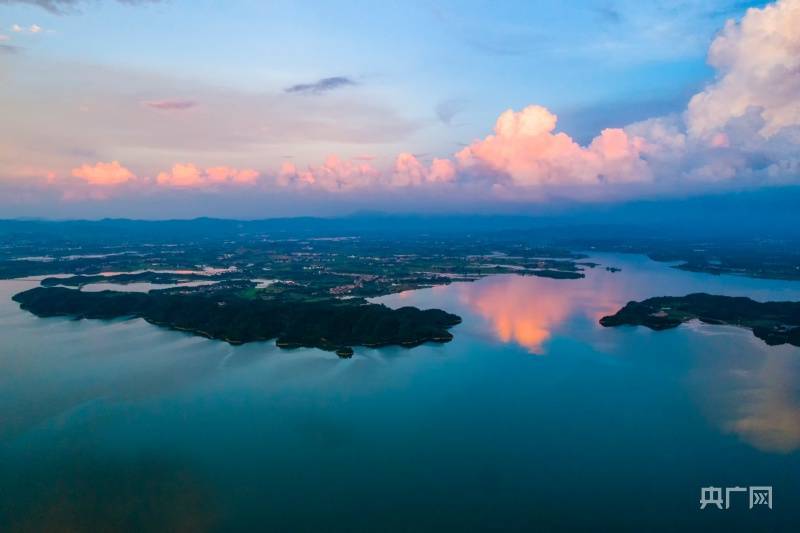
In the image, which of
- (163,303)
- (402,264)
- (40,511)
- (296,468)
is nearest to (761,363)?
(296,468)

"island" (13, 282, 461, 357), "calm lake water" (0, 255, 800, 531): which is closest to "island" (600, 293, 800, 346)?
"calm lake water" (0, 255, 800, 531)

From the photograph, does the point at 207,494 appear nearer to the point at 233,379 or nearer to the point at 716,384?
the point at 233,379

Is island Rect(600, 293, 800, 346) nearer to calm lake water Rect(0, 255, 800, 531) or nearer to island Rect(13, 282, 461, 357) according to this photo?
calm lake water Rect(0, 255, 800, 531)

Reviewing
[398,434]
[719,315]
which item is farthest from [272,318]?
[719,315]

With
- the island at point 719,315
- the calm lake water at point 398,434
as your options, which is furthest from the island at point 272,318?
the island at point 719,315

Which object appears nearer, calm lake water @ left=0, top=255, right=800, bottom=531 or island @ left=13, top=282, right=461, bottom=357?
calm lake water @ left=0, top=255, right=800, bottom=531

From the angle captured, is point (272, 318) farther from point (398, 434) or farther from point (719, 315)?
point (719, 315)
